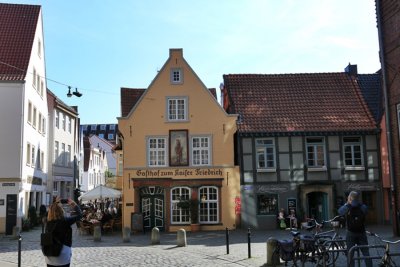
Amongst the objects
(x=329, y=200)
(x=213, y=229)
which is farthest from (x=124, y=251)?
(x=329, y=200)

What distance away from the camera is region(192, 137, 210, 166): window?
28.8m

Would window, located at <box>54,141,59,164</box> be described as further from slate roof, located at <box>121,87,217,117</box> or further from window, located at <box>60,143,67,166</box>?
slate roof, located at <box>121,87,217,117</box>

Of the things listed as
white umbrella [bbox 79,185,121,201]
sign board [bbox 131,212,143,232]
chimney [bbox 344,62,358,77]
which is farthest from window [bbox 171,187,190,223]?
chimney [bbox 344,62,358,77]

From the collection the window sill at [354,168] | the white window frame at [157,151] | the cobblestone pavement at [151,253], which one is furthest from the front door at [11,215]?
the window sill at [354,168]

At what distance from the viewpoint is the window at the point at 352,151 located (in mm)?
29000

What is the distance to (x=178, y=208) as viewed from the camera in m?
28.1

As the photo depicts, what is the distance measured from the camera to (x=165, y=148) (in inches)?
1136

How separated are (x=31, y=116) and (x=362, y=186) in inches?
821

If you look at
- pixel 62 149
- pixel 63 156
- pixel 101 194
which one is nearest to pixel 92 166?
pixel 63 156

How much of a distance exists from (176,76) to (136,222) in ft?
29.1

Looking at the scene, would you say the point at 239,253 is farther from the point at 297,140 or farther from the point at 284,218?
the point at 297,140

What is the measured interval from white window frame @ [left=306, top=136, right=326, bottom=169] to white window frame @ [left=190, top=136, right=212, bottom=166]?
226 inches

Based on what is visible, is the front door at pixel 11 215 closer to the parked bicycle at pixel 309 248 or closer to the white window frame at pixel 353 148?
the white window frame at pixel 353 148

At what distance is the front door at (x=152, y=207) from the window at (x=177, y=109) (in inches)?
167
